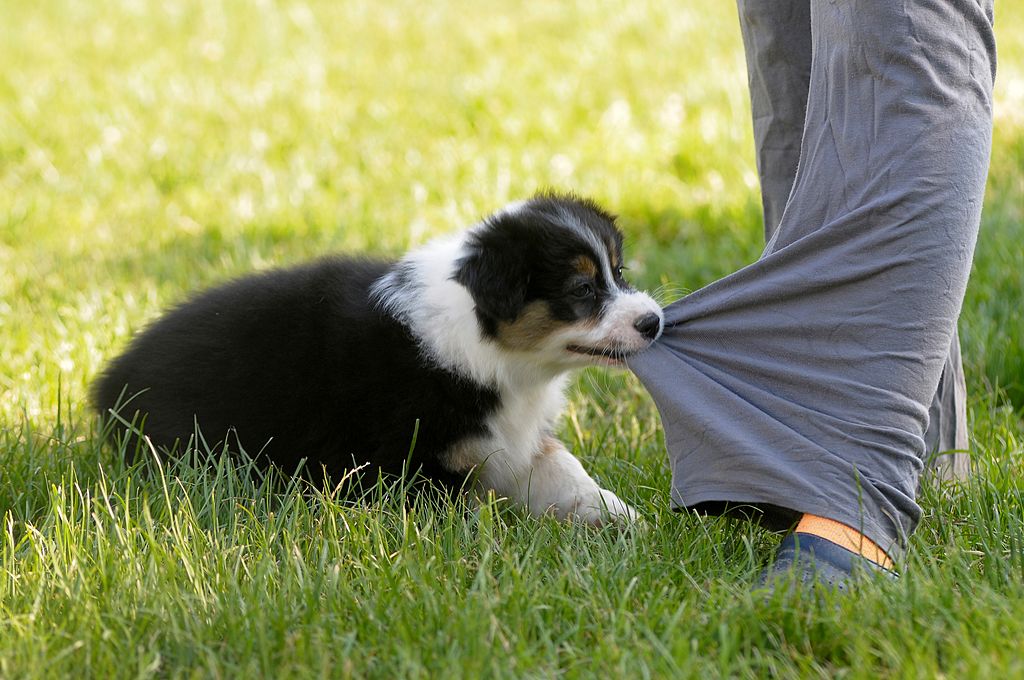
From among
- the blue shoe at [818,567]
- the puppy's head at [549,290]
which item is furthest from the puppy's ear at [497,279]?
the blue shoe at [818,567]

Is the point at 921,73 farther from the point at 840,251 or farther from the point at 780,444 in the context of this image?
the point at 780,444

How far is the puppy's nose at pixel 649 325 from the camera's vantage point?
307 cm

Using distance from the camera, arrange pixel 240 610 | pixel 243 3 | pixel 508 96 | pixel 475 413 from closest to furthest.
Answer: pixel 240 610 → pixel 475 413 → pixel 508 96 → pixel 243 3

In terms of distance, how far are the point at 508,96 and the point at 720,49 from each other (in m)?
1.67

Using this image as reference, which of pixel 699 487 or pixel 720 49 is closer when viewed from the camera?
pixel 699 487

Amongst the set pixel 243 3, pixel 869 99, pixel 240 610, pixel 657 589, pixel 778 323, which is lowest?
pixel 657 589

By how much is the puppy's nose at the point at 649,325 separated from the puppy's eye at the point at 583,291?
235mm

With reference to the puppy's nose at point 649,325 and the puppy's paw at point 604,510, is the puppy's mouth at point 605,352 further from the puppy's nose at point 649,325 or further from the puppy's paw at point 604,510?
the puppy's paw at point 604,510

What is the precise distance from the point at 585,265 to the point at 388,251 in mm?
2376

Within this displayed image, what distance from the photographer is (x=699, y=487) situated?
2723 millimetres

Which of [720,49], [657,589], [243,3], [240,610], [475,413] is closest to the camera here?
[240,610]

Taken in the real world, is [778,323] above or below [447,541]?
above

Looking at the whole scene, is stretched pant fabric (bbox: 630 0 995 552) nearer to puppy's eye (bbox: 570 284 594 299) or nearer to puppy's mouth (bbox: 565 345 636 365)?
puppy's mouth (bbox: 565 345 636 365)

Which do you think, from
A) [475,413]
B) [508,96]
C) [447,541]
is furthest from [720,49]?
[447,541]
